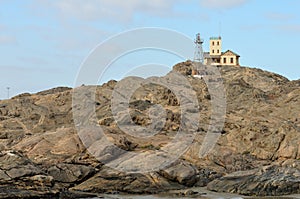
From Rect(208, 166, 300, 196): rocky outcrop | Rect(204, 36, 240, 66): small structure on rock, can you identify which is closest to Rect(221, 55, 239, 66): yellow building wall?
Rect(204, 36, 240, 66): small structure on rock

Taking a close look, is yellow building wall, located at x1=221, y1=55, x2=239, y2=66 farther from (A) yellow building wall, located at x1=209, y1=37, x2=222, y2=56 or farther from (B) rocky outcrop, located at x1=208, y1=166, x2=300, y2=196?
(B) rocky outcrop, located at x1=208, y1=166, x2=300, y2=196

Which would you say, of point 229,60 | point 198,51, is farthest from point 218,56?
point 198,51

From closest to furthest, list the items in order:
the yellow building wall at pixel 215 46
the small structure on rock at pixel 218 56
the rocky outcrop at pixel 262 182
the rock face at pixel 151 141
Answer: the rocky outcrop at pixel 262 182 → the rock face at pixel 151 141 → the small structure on rock at pixel 218 56 → the yellow building wall at pixel 215 46

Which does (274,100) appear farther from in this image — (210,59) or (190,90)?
(210,59)

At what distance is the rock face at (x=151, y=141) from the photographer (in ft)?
116

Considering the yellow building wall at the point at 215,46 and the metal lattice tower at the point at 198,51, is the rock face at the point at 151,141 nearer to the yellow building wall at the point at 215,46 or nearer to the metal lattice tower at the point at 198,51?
the metal lattice tower at the point at 198,51

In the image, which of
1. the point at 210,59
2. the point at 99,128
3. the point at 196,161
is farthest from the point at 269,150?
the point at 210,59

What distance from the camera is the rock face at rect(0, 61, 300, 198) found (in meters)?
35.2

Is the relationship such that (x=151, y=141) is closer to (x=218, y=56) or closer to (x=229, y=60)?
(x=229, y=60)

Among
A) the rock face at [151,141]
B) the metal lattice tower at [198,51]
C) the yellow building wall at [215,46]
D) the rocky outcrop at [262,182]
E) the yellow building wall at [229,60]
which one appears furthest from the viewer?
the yellow building wall at [215,46]

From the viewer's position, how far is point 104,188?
35.4 meters

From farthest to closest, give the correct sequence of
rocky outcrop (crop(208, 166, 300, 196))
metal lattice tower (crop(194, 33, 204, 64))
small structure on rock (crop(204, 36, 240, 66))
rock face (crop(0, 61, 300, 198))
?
small structure on rock (crop(204, 36, 240, 66)) → metal lattice tower (crop(194, 33, 204, 64)) → rock face (crop(0, 61, 300, 198)) → rocky outcrop (crop(208, 166, 300, 196))

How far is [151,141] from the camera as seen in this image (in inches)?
1772

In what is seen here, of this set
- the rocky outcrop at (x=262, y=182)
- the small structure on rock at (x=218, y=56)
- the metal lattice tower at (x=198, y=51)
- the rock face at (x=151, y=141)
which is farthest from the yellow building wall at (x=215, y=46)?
the rocky outcrop at (x=262, y=182)
